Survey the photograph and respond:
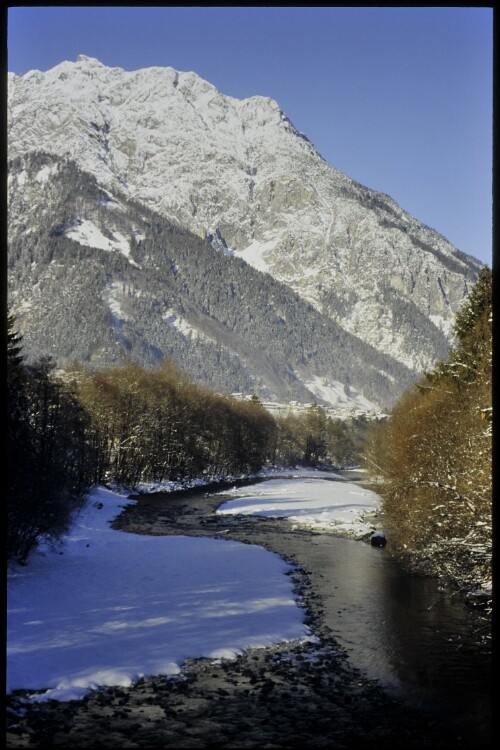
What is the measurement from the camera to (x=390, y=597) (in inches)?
1068

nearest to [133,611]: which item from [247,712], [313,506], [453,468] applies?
[247,712]

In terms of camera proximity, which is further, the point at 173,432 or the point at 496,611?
the point at 173,432

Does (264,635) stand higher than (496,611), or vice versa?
(496,611)

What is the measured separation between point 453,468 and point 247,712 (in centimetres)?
1700

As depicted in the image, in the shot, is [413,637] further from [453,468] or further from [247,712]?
[453,468]

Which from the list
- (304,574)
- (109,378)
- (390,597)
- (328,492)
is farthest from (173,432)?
(390,597)

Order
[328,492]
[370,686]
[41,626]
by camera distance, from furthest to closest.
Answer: [328,492] → [41,626] → [370,686]

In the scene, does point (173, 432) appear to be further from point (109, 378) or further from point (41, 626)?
point (41, 626)

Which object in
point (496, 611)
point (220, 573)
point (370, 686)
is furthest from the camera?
point (220, 573)

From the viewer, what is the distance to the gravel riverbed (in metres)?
13.4

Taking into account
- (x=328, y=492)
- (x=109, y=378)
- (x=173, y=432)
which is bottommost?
(x=328, y=492)

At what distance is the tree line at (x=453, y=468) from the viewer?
2298 cm

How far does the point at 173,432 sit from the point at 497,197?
83335mm

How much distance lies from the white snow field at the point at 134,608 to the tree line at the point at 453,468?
6920 mm
